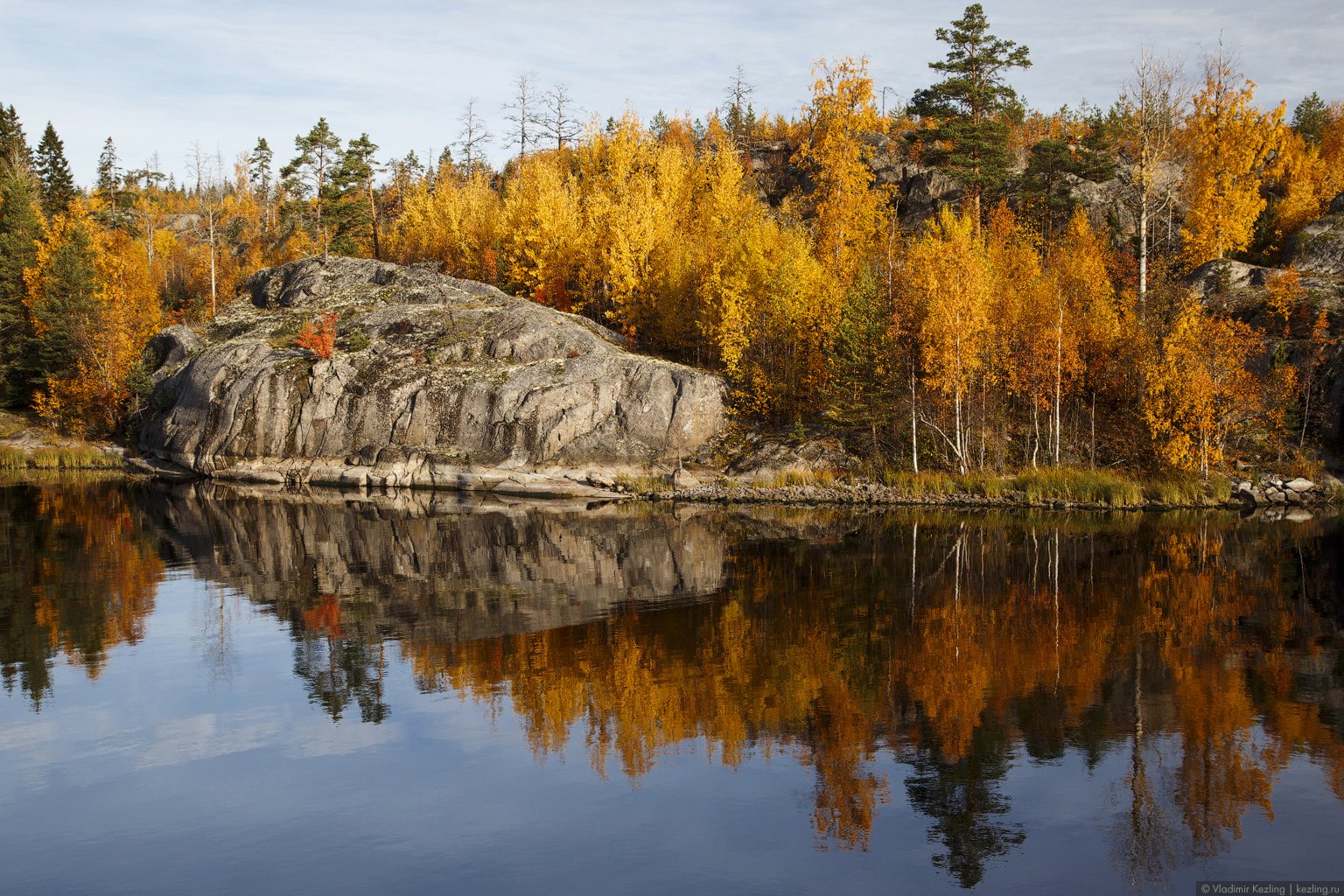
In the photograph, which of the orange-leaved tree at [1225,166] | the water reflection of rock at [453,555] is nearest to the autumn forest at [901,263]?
the orange-leaved tree at [1225,166]

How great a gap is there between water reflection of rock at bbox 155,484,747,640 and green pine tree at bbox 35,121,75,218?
51.2 meters

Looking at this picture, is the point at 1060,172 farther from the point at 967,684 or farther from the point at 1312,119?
the point at 967,684

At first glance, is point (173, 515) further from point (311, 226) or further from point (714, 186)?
point (311, 226)

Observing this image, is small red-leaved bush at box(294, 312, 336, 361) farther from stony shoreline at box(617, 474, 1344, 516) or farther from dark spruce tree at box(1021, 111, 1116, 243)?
dark spruce tree at box(1021, 111, 1116, 243)

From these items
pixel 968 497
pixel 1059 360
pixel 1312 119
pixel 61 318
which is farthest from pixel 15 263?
pixel 1312 119

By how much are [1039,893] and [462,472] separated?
146ft

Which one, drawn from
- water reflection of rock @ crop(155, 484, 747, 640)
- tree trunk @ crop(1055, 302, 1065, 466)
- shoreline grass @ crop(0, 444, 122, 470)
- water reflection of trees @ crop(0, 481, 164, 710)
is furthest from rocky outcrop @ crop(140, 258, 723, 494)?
tree trunk @ crop(1055, 302, 1065, 466)

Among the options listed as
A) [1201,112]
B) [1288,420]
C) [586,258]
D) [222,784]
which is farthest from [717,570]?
[1201,112]

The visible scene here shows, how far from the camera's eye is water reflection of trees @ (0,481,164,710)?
21500mm

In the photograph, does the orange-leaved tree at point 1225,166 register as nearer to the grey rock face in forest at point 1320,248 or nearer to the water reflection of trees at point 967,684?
the grey rock face in forest at point 1320,248

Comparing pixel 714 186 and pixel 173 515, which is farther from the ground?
pixel 714 186

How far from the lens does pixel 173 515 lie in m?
43.1

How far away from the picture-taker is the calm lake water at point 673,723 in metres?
12.6

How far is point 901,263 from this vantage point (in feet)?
173
